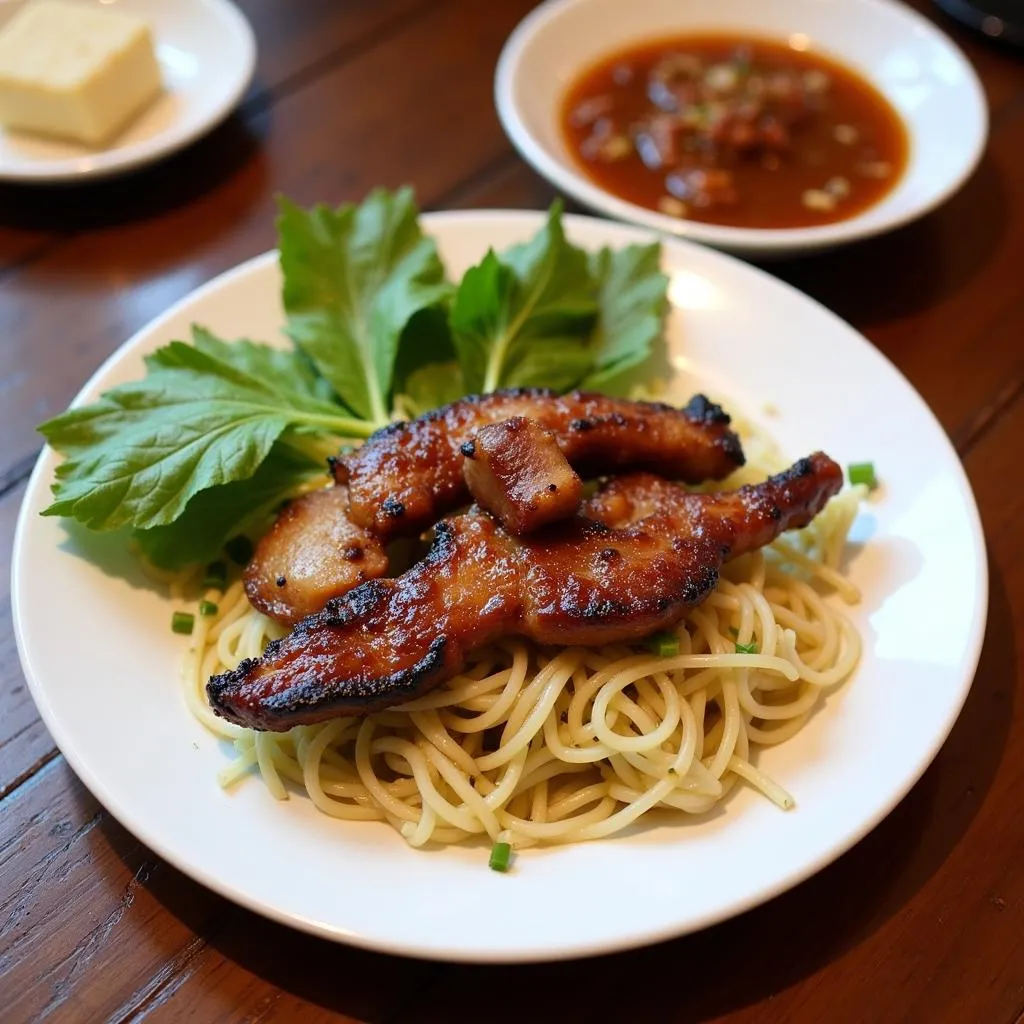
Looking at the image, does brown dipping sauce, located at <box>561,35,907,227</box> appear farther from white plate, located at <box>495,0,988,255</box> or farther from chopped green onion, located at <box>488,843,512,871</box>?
chopped green onion, located at <box>488,843,512,871</box>

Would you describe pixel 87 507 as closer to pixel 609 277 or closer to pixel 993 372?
pixel 609 277

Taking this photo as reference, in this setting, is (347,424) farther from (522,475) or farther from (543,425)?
(522,475)

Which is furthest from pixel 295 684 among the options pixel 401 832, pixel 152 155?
pixel 152 155

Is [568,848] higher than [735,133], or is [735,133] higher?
[735,133]

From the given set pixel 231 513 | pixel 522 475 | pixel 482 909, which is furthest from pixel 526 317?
pixel 482 909

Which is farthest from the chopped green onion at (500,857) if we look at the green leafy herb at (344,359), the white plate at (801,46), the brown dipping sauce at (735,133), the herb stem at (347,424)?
the brown dipping sauce at (735,133)

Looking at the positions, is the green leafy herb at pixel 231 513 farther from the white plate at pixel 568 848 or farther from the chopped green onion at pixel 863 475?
the chopped green onion at pixel 863 475

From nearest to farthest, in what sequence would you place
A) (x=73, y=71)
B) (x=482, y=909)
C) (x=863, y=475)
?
(x=482, y=909) < (x=863, y=475) < (x=73, y=71)
